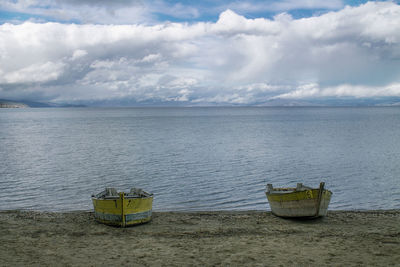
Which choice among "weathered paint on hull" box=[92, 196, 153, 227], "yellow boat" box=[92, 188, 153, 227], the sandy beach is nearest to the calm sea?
the sandy beach

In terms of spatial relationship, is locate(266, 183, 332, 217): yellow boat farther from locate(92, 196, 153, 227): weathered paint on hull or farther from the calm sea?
locate(92, 196, 153, 227): weathered paint on hull

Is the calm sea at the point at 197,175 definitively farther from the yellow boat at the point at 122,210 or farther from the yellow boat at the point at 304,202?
the yellow boat at the point at 122,210

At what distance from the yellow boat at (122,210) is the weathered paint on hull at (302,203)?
6644 millimetres

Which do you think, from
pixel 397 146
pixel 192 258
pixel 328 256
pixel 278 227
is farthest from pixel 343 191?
pixel 397 146

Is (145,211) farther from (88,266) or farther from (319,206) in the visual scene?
(319,206)

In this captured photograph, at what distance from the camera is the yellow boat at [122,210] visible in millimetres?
16797

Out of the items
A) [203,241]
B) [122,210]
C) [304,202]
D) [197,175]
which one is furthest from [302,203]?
[197,175]

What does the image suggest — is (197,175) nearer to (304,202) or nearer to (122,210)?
(304,202)

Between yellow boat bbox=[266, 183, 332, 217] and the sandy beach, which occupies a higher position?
yellow boat bbox=[266, 183, 332, 217]

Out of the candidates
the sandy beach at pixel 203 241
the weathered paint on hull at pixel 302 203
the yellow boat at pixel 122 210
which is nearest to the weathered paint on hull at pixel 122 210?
the yellow boat at pixel 122 210

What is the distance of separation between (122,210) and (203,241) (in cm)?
424

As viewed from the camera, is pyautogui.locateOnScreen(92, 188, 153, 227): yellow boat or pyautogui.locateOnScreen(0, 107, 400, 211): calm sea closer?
pyautogui.locateOnScreen(92, 188, 153, 227): yellow boat

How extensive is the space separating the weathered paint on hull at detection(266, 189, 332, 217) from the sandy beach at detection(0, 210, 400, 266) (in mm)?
464

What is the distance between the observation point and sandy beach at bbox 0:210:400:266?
12344mm
